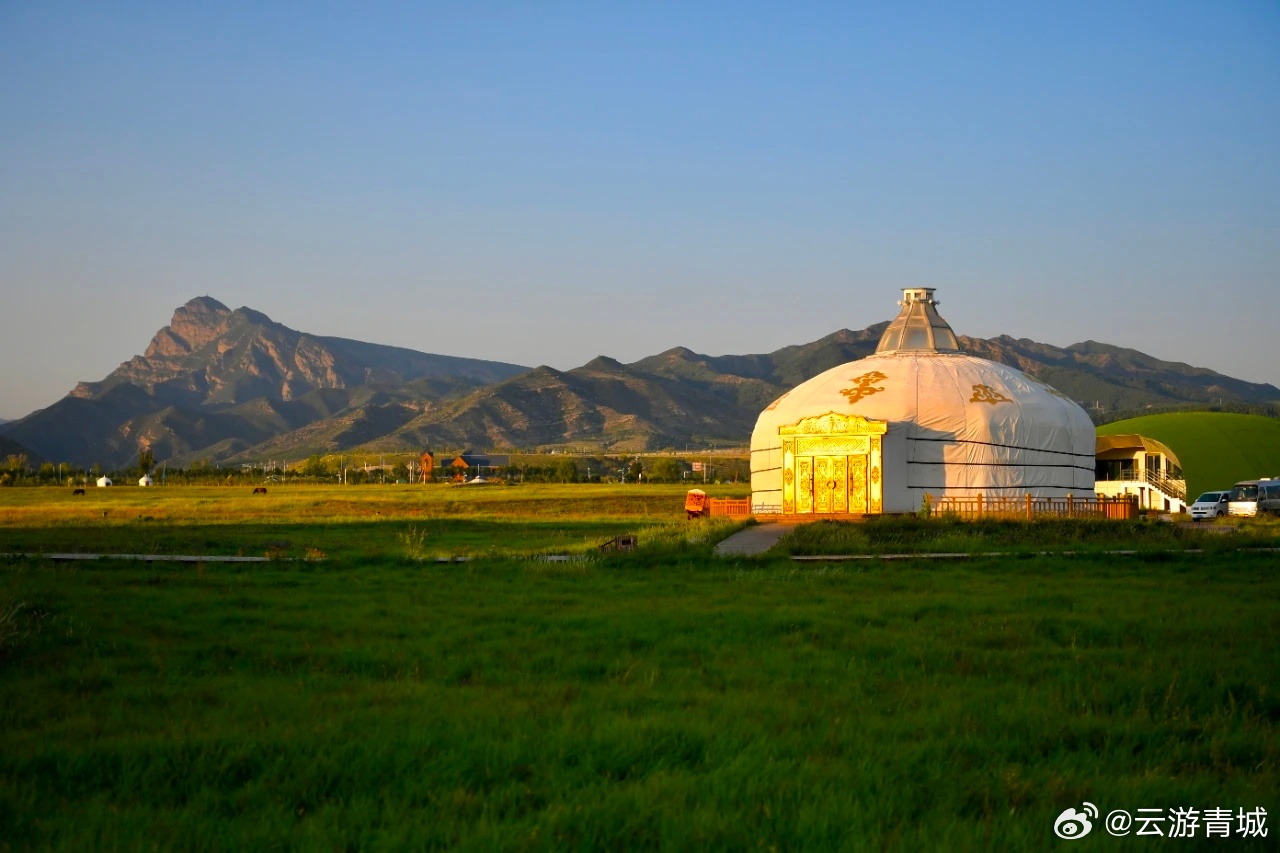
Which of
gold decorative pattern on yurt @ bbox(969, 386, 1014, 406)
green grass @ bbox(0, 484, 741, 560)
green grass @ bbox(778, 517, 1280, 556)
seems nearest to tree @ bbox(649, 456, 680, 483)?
green grass @ bbox(0, 484, 741, 560)

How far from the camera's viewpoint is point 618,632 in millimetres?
11391

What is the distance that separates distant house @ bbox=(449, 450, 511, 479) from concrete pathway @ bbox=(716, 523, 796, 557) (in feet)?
315

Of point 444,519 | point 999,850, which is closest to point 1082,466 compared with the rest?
point 444,519

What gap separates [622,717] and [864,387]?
1353 inches

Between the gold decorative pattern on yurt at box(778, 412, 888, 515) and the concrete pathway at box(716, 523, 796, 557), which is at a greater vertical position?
the gold decorative pattern on yurt at box(778, 412, 888, 515)

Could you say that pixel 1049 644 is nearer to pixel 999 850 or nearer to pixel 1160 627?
pixel 1160 627

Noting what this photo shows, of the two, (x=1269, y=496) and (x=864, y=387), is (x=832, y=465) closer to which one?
(x=864, y=387)

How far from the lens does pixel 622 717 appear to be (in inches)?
292

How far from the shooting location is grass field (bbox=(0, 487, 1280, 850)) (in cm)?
553

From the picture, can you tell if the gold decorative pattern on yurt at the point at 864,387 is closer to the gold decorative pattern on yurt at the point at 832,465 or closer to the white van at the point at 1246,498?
the gold decorative pattern on yurt at the point at 832,465

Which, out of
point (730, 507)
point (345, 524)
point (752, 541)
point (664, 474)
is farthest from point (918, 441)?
point (664, 474)

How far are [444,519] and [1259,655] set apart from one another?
3753 centimetres

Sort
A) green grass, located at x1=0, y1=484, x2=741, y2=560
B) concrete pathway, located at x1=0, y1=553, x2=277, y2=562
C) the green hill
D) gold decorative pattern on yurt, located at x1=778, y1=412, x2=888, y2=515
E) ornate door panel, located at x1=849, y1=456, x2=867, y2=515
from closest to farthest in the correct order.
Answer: concrete pathway, located at x1=0, y1=553, x2=277, y2=562, green grass, located at x1=0, y1=484, x2=741, y2=560, gold decorative pattern on yurt, located at x1=778, y1=412, x2=888, y2=515, ornate door panel, located at x1=849, y1=456, x2=867, y2=515, the green hill

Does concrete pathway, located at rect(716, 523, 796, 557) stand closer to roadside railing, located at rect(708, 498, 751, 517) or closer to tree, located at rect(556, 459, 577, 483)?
roadside railing, located at rect(708, 498, 751, 517)
